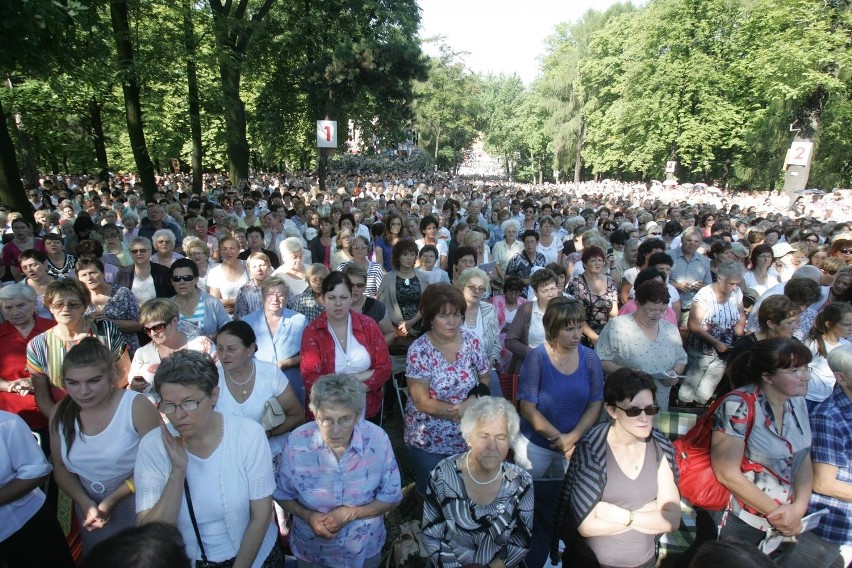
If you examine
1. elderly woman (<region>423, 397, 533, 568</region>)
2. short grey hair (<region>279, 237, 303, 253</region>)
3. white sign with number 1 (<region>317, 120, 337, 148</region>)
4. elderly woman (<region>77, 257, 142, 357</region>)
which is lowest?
elderly woman (<region>423, 397, 533, 568</region>)

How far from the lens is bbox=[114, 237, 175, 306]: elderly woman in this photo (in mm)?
A: 4918

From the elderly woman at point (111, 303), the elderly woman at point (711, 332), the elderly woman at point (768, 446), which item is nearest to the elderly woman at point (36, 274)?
the elderly woman at point (111, 303)

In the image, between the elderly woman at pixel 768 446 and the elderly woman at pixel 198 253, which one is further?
the elderly woman at pixel 198 253

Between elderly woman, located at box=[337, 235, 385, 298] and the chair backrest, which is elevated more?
elderly woman, located at box=[337, 235, 385, 298]

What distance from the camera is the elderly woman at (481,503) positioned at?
2456mm

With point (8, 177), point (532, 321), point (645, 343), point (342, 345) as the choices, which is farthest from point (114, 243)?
point (645, 343)

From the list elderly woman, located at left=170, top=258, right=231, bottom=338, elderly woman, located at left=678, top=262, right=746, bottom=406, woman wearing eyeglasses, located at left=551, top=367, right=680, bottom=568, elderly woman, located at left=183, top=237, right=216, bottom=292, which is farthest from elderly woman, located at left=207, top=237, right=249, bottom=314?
elderly woman, located at left=678, top=262, right=746, bottom=406

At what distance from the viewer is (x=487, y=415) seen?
2471mm

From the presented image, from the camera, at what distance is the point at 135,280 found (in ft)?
16.3

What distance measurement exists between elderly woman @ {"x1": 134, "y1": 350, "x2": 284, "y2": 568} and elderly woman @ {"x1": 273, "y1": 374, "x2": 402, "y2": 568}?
215 millimetres

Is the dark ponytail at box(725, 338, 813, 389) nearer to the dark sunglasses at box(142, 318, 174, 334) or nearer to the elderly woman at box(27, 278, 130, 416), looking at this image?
the dark sunglasses at box(142, 318, 174, 334)

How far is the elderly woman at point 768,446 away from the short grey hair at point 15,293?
4.43 m

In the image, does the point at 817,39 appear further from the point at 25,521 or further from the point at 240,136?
the point at 25,521

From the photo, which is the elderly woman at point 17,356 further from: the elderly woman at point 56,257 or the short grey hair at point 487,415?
the short grey hair at point 487,415
